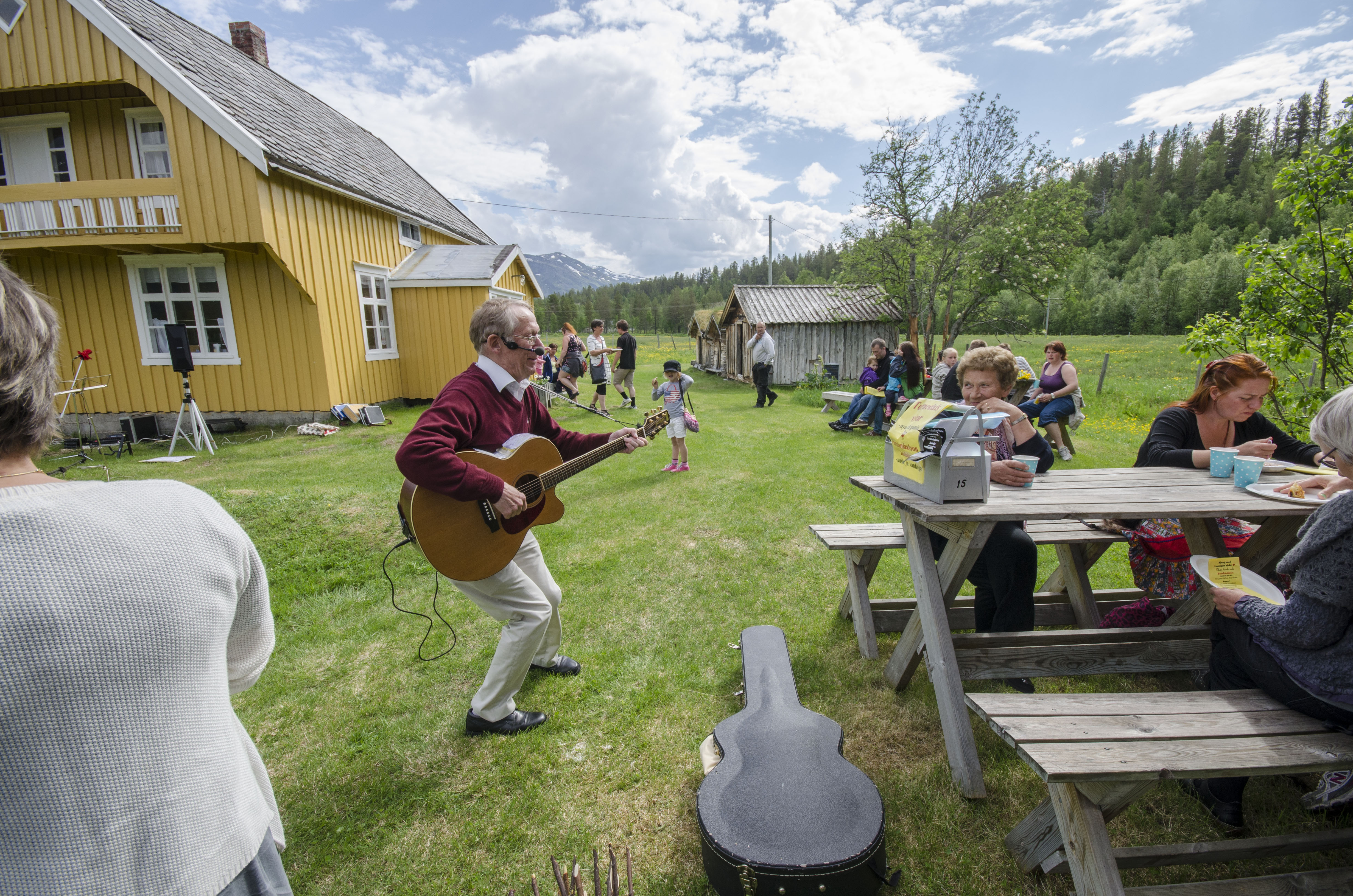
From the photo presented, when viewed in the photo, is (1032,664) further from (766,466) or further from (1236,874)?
(766,466)

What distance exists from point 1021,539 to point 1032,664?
66 centimetres

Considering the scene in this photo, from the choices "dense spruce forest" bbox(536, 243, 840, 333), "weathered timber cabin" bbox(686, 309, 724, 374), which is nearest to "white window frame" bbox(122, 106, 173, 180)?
"weathered timber cabin" bbox(686, 309, 724, 374)

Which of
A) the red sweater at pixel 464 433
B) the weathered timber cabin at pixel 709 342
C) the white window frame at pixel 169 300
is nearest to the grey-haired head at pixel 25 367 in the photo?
the red sweater at pixel 464 433

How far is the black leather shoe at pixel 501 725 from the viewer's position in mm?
3057

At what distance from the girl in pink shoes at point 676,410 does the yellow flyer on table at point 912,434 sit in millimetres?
5111

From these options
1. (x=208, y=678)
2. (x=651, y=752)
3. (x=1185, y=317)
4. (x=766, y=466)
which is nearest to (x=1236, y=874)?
(x=651, y=752)

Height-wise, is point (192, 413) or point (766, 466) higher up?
point (192, 413)

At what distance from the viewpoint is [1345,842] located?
2.03 meters

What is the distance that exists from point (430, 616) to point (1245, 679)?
15.1 feet

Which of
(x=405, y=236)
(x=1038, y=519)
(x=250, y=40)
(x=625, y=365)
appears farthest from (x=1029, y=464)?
(x=250, y=40)

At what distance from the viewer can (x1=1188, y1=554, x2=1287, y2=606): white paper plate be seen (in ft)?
7.32

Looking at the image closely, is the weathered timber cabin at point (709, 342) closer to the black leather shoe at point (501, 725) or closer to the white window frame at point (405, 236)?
the white window frame at point (405, 236)

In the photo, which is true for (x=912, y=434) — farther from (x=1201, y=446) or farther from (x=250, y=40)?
(x=250, y=40)

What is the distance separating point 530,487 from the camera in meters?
3.25
